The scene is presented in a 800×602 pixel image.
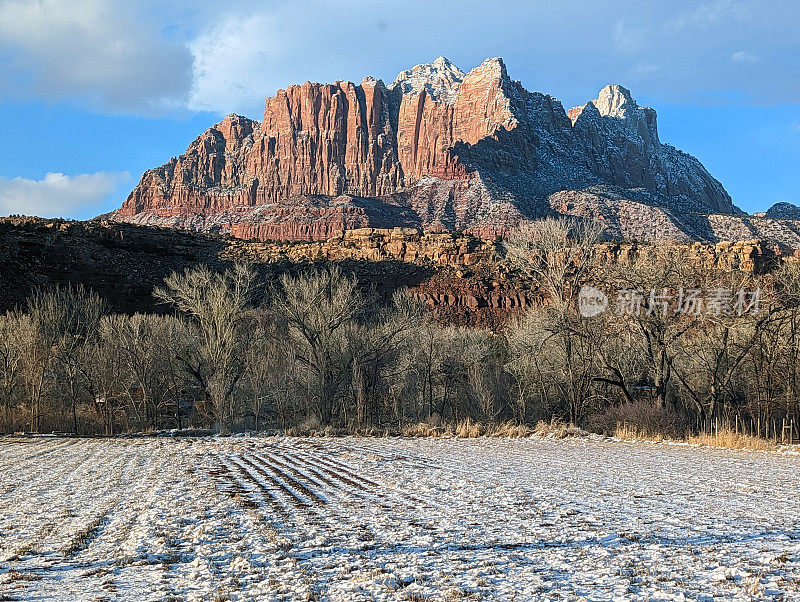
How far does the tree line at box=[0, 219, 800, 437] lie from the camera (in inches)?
940

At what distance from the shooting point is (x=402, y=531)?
23.0 feet

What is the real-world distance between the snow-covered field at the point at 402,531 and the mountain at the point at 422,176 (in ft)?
311

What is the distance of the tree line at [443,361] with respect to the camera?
2388cm

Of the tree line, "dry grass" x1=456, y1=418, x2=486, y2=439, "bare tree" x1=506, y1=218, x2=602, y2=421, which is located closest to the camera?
"dry grass" x1=456, y1=418, x2=486, y2=439

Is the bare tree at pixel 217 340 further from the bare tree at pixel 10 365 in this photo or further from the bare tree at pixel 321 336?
the bare tree at pixel 10 365

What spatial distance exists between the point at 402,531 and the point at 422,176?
16434cm

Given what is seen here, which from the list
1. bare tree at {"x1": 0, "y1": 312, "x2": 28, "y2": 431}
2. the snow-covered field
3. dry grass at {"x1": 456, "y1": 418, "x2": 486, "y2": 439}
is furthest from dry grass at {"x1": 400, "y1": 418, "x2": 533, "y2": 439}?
bare tree at {"x1": 0, "y1": 312, "x2": 28, "y2": 431}

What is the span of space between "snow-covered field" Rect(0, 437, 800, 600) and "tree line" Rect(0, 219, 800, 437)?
1105 centimetres

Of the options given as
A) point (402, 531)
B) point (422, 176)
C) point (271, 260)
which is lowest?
point (402, 531)

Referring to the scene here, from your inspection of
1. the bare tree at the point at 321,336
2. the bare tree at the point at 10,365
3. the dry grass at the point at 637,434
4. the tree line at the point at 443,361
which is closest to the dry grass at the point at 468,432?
the tree line at the point at 443,361

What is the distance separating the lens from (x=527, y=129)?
165 meters

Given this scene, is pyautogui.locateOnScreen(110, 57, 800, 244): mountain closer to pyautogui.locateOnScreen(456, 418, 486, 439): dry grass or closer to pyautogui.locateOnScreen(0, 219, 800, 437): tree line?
pyautogui.locateOnScreen(0, 219, 800, 437): tree line

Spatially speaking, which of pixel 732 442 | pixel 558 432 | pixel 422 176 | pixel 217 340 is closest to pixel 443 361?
pixel 217 340

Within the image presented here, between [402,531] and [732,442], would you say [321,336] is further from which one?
[402,531]
